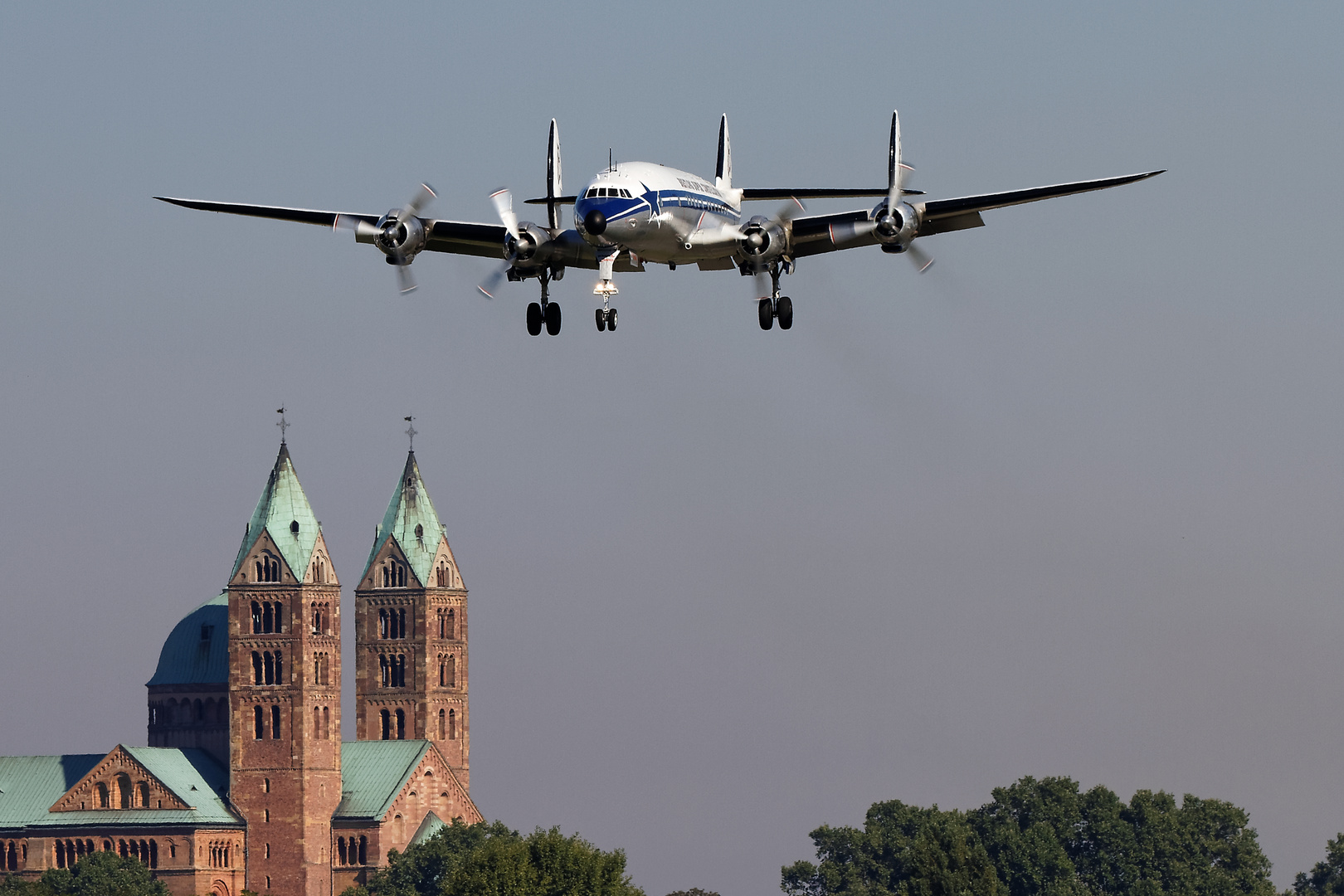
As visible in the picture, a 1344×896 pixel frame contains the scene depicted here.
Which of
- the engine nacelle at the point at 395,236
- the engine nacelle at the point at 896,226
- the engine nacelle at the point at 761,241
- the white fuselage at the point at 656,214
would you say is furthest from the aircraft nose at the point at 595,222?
the engine nacelle at the point at 896,226

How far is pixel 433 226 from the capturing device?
313 feet

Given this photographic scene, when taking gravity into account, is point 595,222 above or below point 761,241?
below

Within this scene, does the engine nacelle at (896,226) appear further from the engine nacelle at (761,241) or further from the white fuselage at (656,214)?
the white fuselage at (656,214)

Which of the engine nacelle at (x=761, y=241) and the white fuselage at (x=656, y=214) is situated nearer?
the white fuselage at (x=656, y=214)

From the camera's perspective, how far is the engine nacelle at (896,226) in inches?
3701

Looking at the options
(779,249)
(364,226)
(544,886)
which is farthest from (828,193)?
(544,886)

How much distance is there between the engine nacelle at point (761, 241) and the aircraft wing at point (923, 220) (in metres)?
1.16

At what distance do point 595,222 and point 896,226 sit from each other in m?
11.2

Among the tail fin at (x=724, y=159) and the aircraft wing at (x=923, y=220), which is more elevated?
the tail fin at (x=724, y=159)

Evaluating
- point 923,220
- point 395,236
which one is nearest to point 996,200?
point 923,220

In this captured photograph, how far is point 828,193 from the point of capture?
3698 inches

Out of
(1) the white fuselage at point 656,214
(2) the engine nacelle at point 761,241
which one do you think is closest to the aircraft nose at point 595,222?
(1) the white fuselage at point 656,214

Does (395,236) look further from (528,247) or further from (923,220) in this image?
(923,220)

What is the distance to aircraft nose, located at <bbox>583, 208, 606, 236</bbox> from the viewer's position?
290ft
